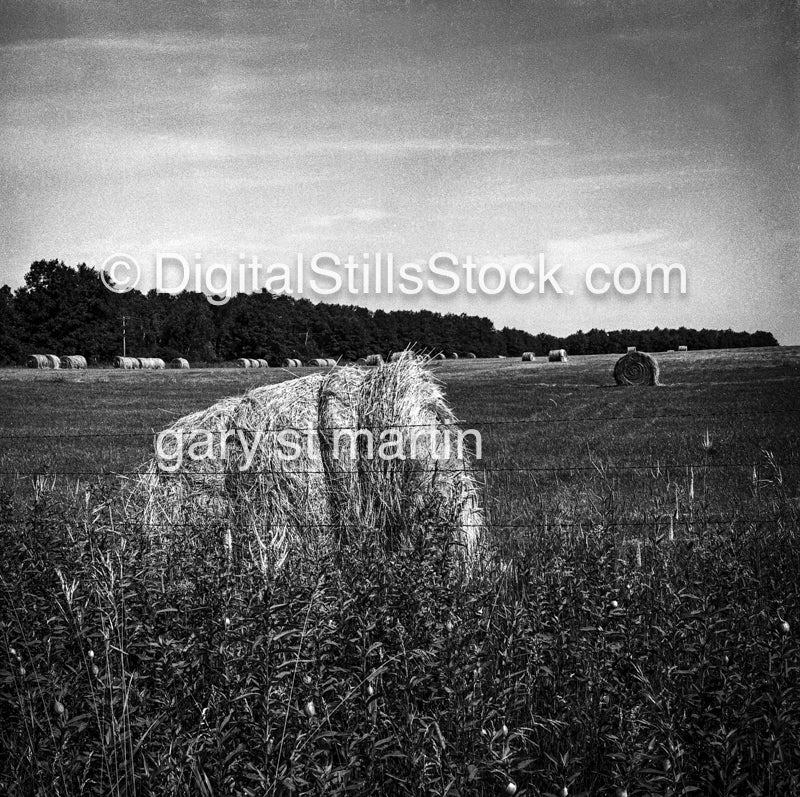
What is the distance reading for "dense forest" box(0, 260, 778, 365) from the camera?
1922cm

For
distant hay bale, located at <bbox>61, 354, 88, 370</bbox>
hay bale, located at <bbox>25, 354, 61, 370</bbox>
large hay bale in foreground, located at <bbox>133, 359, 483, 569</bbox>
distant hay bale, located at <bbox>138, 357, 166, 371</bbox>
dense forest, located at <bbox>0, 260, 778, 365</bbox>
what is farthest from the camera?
distant hay bale, located at <bbox>138, 357, 166, 371</bbox>

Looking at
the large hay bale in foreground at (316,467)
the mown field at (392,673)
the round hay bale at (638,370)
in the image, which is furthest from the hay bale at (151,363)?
the mown field at (392,673)

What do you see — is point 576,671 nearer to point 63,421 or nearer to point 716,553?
point 716,553

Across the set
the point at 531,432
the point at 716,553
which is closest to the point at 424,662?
the point at 716,553

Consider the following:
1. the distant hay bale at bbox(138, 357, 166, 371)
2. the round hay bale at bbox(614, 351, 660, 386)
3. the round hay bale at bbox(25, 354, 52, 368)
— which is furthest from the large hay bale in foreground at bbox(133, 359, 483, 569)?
the distant hay bale at bbox(138, 357, 166, 371)

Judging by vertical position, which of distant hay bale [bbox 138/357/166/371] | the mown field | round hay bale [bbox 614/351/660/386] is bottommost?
the mown field

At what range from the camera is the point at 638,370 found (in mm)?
25219

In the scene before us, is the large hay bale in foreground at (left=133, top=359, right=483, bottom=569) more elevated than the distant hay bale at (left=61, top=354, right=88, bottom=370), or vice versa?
the distant hay bale at (left=61, top=354, right=88, bottom=370)

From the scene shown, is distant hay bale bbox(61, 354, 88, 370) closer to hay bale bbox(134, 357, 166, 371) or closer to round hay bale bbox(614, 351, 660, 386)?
hay bale bbox(134, 357, 166, 371)

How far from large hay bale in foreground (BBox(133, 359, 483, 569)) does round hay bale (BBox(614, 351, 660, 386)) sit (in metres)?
19.8

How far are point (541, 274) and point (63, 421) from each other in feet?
41.1

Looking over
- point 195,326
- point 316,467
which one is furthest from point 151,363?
point 316,467

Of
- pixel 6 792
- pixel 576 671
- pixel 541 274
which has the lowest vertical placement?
pixel 6 792

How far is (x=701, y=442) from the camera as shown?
38.5 feet
